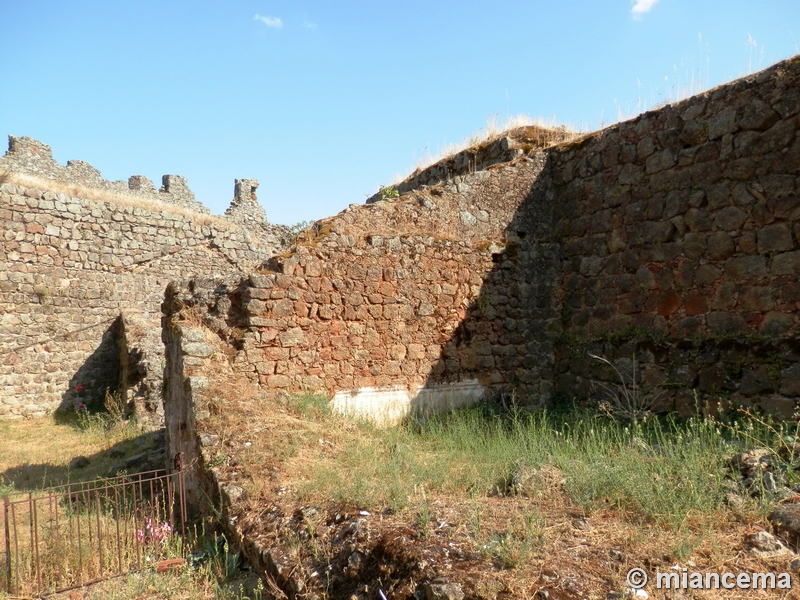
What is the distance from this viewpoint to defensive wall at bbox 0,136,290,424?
38.2ft

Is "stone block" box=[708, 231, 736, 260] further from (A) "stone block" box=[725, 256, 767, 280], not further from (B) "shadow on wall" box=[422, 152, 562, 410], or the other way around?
(B) "shadow on wall" box=[422, 152, 562, 410]

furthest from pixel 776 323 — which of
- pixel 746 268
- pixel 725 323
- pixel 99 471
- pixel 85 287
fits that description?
pixel 85 287

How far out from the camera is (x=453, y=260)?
8.32m

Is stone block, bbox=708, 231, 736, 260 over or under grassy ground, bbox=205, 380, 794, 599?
over

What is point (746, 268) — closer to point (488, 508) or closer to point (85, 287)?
point (488, 508)

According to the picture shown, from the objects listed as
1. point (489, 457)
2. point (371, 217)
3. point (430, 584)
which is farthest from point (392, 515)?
point (371, 217)

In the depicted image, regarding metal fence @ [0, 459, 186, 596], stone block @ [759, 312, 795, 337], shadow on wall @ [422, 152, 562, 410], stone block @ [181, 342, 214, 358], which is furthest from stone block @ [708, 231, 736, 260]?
metal fence @ [0, 459, 186, 596]

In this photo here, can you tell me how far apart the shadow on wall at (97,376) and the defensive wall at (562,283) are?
5.97 m

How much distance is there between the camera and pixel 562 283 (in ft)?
29.0

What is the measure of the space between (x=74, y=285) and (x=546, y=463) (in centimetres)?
1112

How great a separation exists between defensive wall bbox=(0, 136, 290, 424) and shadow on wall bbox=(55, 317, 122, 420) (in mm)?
20

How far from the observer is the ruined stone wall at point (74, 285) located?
11734mm

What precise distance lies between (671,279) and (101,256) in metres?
11.2

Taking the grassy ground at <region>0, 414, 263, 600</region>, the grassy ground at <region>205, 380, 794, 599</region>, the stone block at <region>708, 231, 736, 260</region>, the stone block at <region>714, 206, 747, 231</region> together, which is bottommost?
the grassy ground at <region>0, 414, 263, 600</region>
